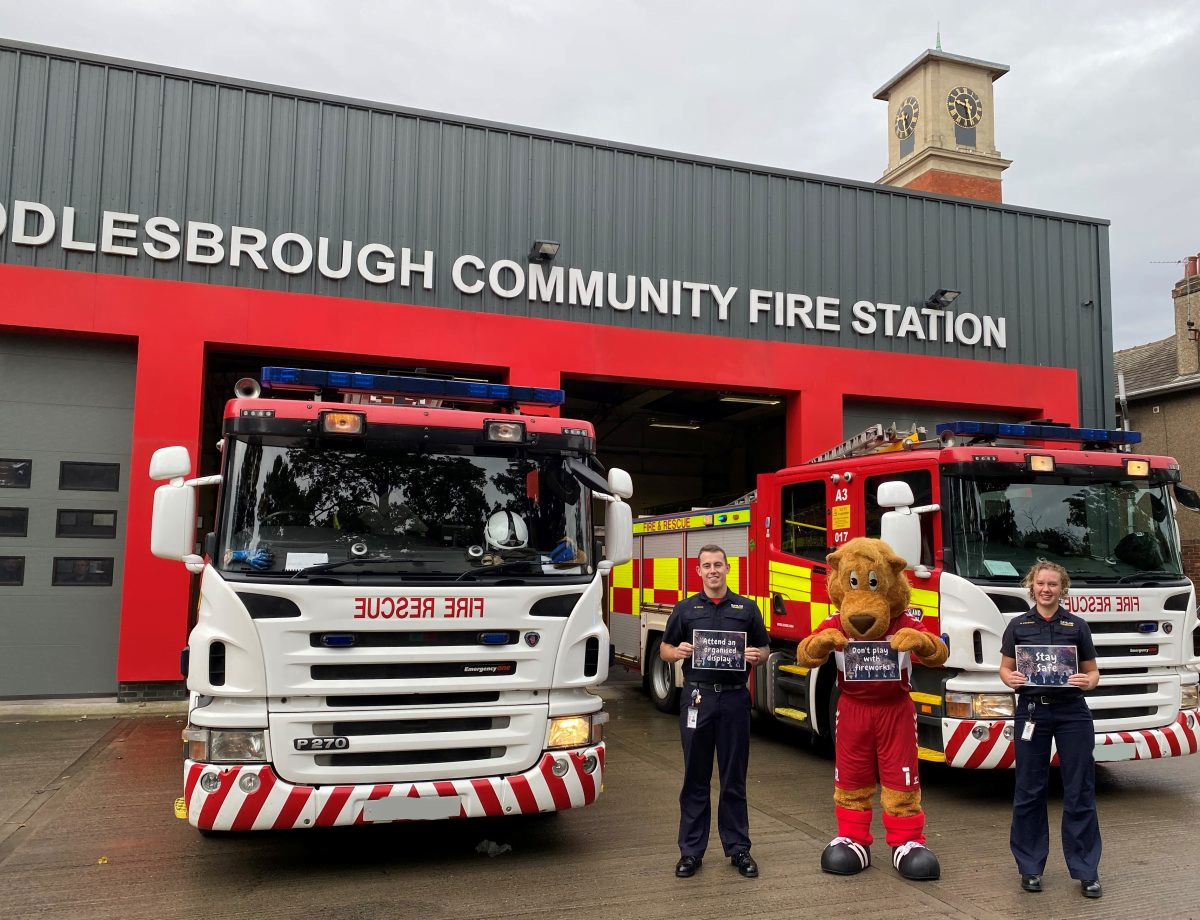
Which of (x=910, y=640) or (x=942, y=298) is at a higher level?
(x=942, y=298)

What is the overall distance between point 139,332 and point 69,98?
2.73 metres

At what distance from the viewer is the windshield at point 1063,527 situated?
6.60 metres

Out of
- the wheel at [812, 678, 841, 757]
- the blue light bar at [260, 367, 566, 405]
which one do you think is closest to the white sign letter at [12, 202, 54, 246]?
the blue light bar at [260, 367, 566, 405]

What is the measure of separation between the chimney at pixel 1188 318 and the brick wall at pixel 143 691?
1902cm

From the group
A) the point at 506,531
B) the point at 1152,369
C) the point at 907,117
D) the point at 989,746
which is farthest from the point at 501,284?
the point at 907,117

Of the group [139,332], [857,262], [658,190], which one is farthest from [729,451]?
[139,332]

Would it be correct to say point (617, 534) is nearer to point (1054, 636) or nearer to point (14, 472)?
point (1054, 636)

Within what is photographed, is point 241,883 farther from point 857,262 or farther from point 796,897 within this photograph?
point 857,262

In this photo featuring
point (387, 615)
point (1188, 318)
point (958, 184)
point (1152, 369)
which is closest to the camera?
point (387, 615)

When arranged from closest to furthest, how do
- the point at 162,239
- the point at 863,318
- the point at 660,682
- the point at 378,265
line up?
the point at 162,239
the point at 660,682
the point at 378,265
the point at 863,318

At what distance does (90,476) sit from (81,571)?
1034 mm

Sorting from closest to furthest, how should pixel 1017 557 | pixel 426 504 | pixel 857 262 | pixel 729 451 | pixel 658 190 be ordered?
1. pixel 426 504
2. pixel 1017 557
3. pixel 658 190
4. pixel 857 262
5. pixel 729 451

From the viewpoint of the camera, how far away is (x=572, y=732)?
5.20 metres

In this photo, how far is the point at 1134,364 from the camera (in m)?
22.5
